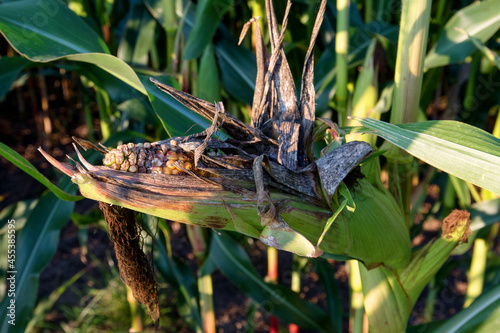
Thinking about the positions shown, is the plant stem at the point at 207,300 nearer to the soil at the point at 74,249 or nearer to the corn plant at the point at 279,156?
the corn plant at the point at 279,156

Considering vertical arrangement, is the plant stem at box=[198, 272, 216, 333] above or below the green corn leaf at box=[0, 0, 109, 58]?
below

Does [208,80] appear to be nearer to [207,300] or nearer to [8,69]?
[8,69]

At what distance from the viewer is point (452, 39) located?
0.88 meters

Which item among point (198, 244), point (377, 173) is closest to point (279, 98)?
point (377, 173)

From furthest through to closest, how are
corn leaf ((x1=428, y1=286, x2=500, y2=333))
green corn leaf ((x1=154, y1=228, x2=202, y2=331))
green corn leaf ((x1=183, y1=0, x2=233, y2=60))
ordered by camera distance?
green corn leaf ((x1=154, y1=228, x2=202, y2=331)) → green corn leaf ((x1=183, y1=0, x2=233, y2=60)) → corn leaf ((x1=428, y1=286, x2=500, y2=333))

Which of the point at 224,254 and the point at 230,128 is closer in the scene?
the point at 230,128

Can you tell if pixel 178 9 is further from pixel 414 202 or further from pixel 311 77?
pixel 414 202

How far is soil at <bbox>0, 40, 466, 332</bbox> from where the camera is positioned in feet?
6.43

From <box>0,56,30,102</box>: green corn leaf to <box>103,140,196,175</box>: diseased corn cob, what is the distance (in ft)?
2.35

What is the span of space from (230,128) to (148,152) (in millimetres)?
123

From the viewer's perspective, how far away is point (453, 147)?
0.45 m

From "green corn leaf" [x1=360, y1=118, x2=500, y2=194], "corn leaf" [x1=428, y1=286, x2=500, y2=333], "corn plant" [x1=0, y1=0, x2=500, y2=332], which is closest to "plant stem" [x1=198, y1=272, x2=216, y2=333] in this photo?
"corn plant" [x1=0, y1=0, x2=500, y2=332]

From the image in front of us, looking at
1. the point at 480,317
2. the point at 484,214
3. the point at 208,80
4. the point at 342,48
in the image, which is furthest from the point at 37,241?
the point at 484,214

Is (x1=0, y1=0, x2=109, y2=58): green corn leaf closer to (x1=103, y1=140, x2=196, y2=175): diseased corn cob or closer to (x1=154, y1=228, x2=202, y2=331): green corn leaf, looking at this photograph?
(x1=103, y1=140, x2=196, y2=175): diseased corn cob
